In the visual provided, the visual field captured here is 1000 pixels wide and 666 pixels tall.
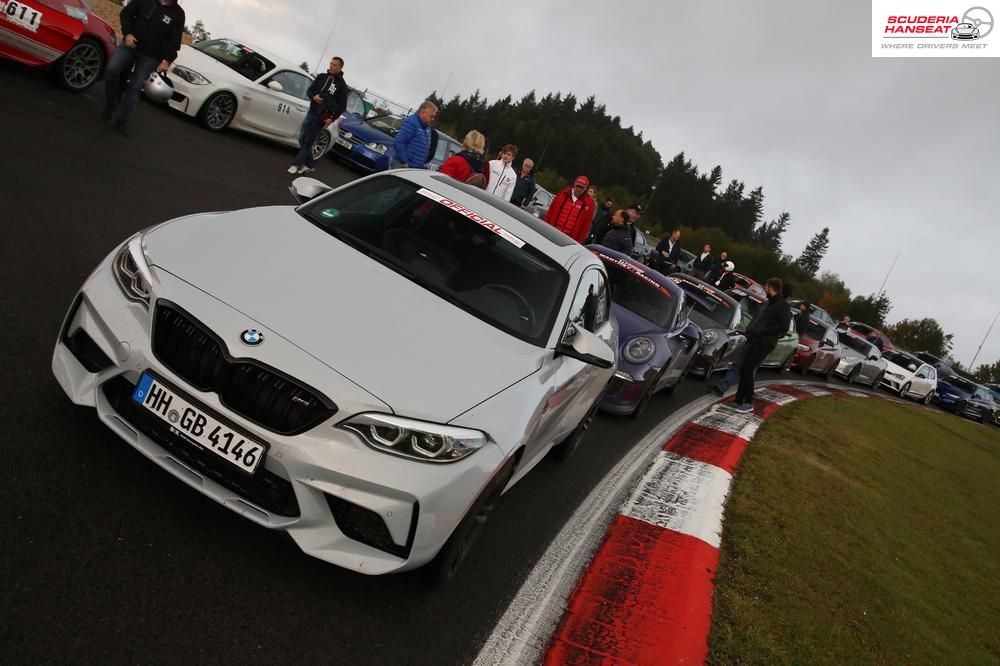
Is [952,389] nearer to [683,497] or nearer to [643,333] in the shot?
[643,333]

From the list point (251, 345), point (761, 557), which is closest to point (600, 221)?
point (761, 557)

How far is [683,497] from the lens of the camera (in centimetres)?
646

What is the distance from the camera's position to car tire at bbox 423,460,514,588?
3.39 m

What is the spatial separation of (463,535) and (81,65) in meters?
10.2

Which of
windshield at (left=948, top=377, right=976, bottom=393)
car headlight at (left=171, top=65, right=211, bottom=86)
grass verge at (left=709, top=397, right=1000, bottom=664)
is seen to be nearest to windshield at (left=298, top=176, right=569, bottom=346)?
grass verge at (left=709, top=397, right=1000, bottom=664)

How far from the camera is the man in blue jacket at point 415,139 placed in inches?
392

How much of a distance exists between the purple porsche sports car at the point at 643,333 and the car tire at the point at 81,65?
714cm

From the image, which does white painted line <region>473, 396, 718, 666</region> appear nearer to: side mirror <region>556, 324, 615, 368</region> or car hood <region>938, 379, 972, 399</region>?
side mirror <region>556, 324, 615, 368</region>

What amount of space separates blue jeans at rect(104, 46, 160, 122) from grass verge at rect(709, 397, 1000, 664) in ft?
27.6

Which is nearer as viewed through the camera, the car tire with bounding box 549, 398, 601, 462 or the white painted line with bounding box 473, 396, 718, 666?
the white painted line with bounding box 473, 396, 718, 666

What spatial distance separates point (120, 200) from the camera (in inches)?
297

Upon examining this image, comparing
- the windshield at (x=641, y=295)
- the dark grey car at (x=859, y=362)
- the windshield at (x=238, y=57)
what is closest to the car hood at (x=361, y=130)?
the windshield at (x=238, y=57)

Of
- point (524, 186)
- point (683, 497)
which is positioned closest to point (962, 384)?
point (524, 186)

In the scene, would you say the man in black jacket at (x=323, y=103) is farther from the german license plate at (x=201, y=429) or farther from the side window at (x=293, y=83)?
the german license plate at (x=201, y=429)
